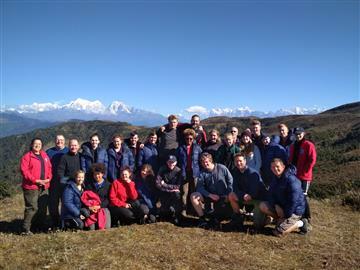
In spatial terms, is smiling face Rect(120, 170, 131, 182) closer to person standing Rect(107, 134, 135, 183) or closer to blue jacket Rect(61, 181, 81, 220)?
person standing Rect(107, 134, 135, 183)

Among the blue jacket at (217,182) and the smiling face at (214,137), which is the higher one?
the smiling face at (214,137)

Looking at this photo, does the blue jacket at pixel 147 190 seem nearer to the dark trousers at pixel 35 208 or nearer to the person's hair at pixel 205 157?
the person's hair at pixel 205 157

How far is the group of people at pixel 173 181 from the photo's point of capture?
10008mm

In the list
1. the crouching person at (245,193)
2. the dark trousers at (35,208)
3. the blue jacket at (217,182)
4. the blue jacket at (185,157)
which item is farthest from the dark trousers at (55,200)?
the crouching person at (245,193)

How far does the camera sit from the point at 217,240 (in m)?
9.44

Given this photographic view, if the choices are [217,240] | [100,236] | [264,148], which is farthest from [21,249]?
[264,148]

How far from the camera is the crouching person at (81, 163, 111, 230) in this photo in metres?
10.1

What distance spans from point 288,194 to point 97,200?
5.08m

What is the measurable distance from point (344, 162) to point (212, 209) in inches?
1544

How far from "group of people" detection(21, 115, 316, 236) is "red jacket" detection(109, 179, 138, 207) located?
0.03m

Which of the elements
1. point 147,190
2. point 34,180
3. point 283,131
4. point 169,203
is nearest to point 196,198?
point 169,203

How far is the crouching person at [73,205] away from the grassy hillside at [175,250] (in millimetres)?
511

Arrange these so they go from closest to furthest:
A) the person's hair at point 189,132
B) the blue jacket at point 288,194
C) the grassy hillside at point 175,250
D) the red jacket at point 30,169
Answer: the grassy hillside at point 175,250 → the blue jacket at point 288,194 → the red jacket at point 30,169 → the person's hair at point 189,132

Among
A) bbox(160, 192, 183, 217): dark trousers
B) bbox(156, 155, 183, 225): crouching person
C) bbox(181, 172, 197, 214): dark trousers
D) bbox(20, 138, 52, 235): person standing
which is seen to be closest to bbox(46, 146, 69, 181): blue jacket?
bbox(20, 138, 52, 235): person standing
